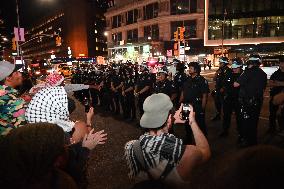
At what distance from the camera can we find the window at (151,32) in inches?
2287

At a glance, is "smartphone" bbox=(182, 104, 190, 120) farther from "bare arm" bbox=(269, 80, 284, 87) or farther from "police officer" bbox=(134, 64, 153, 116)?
"police officer" bbox=(134, 64, 153, 116)

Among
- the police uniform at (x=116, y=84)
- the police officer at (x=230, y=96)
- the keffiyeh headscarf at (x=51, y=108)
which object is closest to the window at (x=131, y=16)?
the police uniform at (x=116, y=84)

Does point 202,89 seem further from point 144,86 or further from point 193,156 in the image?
point 193,156

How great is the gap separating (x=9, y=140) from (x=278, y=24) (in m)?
58.3

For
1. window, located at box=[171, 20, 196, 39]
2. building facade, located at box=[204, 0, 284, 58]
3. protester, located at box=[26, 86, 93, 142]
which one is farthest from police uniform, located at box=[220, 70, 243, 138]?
window, located at box=[171, 20, 196, 39]

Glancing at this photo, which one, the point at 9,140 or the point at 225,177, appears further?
the point at 9,140

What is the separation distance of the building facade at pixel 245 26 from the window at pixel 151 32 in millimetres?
9824

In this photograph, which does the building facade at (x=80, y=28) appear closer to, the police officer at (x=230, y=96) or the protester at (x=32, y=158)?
the police officer at (x=230, y=96)

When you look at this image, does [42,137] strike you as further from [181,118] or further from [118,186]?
[118,186]

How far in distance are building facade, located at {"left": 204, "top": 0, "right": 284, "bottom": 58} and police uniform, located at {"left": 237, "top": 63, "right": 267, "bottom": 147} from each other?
47.0 meters

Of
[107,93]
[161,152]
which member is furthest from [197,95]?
[107,93]

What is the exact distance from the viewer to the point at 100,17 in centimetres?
12025

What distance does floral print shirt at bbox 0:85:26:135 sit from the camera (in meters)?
3.49

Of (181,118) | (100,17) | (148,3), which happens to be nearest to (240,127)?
(181,118)
